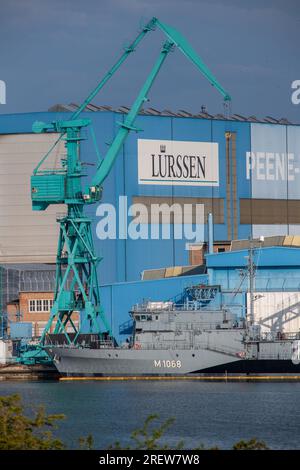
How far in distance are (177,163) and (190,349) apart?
22.5 m

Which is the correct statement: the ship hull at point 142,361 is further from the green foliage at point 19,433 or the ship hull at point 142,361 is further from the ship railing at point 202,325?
the green foliage at point 19,433

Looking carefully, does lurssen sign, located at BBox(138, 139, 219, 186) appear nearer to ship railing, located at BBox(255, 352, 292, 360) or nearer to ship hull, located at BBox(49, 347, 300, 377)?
ship hull, located at BBox(49, 347, 300, 377)

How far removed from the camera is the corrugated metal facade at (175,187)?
77.7 metres

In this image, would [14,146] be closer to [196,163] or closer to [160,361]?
[196,163]

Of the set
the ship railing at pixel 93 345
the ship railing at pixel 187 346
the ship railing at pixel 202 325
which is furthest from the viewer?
the ship railing at pixel 93 345

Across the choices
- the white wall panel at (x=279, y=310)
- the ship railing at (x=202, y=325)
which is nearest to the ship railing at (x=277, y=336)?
the white wall panel at (x=279, y=310)

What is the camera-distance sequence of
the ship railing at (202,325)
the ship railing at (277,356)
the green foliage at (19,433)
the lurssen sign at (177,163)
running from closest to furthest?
the green foliage at (19,433)
the ship railing at (277,356)
the ship railing at (202,325)
the lurssen sign at (177,163)

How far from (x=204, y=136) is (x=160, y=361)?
2500cm

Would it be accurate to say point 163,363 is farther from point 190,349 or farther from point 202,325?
point 202,325

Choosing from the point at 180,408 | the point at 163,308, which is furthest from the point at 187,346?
the point at 180,408

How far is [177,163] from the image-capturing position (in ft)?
264

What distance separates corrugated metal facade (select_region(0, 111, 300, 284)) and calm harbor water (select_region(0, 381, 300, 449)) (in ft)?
57.7

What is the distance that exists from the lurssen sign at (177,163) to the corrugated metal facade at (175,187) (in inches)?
14.5

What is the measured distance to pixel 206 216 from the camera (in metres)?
81.8
